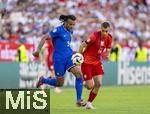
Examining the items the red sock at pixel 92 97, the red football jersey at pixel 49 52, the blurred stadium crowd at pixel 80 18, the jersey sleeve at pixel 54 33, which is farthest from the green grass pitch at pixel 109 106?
the blurred stadium crowd at pixel 80 18

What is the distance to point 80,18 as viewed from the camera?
36031mm

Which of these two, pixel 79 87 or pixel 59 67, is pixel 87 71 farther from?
pixel 59 67

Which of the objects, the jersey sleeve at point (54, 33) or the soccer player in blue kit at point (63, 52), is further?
the soccer player in blue kit at point (63, 52)

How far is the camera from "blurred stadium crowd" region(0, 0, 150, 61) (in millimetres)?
32125

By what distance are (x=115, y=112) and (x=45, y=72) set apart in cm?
1351

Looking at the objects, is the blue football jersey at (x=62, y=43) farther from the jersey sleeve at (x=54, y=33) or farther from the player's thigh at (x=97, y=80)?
the player's thigh at (x=97, y=80)

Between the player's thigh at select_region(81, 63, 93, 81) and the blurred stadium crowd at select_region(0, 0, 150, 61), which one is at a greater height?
the blurred stadium crowd at select_region(0, 0, 150, 61)

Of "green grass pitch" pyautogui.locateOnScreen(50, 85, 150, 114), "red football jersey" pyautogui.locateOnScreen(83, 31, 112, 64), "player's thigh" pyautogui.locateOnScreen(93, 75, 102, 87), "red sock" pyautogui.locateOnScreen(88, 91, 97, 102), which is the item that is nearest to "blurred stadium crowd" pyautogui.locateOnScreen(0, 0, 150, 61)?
"green grass pitch" pyautogui.locateOnScreen(50, 85, 150, 114)

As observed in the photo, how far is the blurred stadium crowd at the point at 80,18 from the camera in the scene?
105 ft

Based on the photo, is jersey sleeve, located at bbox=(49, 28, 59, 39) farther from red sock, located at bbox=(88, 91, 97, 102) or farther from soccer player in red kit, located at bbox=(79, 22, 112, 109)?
red sock, located at bbox=(88, 91, 97, 102)

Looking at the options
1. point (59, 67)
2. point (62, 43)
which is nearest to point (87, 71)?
point (59, 67)

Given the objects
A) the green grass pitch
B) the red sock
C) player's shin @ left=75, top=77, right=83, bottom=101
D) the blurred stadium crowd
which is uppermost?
the blurred stadium crowd

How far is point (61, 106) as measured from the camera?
731 inches

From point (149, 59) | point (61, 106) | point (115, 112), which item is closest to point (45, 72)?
point (149, 59)
